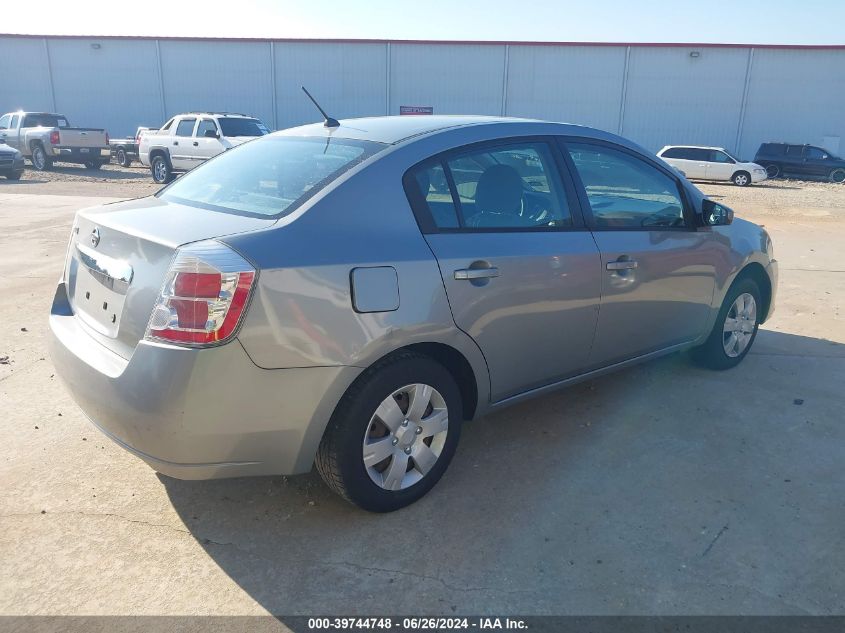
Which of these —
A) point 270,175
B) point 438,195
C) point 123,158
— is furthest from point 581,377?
point 123,158

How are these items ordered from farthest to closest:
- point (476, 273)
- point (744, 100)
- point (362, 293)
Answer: point (744, 100)
point (476, 273)
point (362, 293)

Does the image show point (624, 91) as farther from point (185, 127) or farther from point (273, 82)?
point (185, 127)

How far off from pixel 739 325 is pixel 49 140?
23989 millimetres

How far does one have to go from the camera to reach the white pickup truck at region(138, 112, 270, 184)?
1878cm

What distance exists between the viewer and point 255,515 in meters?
3.09

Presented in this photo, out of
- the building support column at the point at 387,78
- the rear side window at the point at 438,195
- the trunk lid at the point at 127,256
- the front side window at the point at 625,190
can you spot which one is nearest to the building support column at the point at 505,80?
the building support column at the point at 387,78

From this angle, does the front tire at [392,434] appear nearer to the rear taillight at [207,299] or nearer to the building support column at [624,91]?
the rear taillight at [207,299]

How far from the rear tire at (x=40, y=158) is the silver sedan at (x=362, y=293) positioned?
23209 millimetres

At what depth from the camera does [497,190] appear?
346 centimetres

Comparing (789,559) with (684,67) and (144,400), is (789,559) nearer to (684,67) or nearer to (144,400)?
(144,400)

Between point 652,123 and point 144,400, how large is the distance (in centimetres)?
3515

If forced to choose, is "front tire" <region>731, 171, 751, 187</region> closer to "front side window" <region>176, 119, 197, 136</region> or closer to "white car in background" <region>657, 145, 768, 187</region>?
"white car in background" <region>657, 145, 768, 187</region>

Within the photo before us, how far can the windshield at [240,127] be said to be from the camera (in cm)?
1884

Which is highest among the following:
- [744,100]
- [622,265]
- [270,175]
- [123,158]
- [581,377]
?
[744,100]
